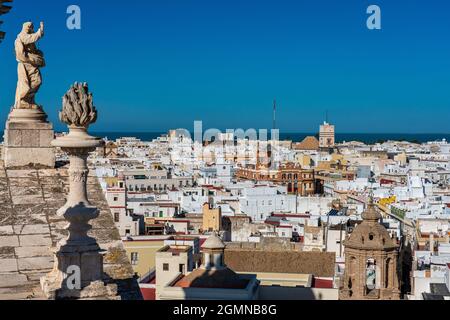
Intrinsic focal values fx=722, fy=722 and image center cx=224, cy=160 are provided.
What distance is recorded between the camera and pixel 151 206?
32469mm

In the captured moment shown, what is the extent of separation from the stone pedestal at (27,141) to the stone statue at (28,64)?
0.12 meters

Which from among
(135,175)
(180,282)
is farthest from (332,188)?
(180,282)

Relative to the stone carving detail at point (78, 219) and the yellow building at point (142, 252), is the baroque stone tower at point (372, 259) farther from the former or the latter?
the stone carving detail at point (78, 219)

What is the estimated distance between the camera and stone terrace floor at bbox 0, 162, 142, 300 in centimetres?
556

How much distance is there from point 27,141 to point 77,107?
5.43 ft

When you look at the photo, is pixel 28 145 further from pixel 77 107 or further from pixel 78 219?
pixel 78 219

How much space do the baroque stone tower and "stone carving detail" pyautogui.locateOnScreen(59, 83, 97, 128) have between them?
49.5 feet

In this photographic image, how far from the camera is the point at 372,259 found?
20.1 metres

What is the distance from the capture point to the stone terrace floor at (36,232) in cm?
556

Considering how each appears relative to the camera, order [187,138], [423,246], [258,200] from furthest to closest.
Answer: [187,138] < [258,200] < [423,246]

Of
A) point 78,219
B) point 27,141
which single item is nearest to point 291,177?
point 27,141
